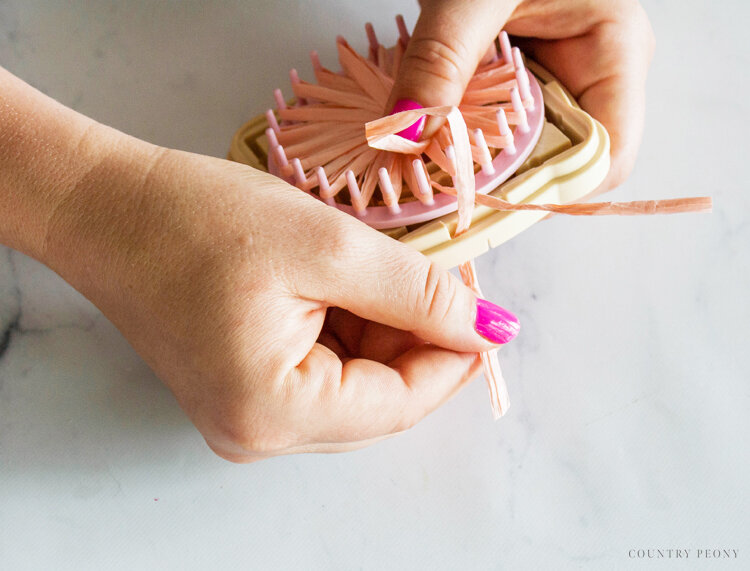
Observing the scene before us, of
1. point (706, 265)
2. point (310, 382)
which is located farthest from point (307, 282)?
point (706, 265)

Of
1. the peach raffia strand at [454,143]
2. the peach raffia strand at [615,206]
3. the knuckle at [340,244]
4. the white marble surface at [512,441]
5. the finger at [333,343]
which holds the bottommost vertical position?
the white marble surface at [512,441]

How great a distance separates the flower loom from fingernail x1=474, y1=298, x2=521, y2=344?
0.06 meters

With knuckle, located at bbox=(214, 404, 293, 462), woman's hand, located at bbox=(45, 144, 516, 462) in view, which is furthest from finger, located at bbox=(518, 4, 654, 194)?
knuckle, located at bbox=(214, 404, 293, 462)

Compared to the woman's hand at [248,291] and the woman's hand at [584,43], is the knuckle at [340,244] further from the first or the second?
the woman's hand at [584,43]

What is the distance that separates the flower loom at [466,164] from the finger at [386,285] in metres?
0.08

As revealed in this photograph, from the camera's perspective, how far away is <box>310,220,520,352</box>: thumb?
0.66 m

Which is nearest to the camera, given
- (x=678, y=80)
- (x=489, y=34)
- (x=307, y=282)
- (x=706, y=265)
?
(x=307, y=282)

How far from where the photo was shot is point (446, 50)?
2.57 feet

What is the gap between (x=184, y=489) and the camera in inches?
33.0

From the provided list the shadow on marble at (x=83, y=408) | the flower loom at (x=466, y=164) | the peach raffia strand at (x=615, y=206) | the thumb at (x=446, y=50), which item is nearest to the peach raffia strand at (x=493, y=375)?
the flower loom at (x=466, y=164)

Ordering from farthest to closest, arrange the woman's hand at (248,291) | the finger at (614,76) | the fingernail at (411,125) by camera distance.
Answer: the finger at (614,76) < the fingernail at (411,125) < the woman's hand at (248,291)

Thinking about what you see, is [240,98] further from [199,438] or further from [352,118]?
[199,438]

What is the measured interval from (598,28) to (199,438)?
734 mm

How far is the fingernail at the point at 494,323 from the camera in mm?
736
